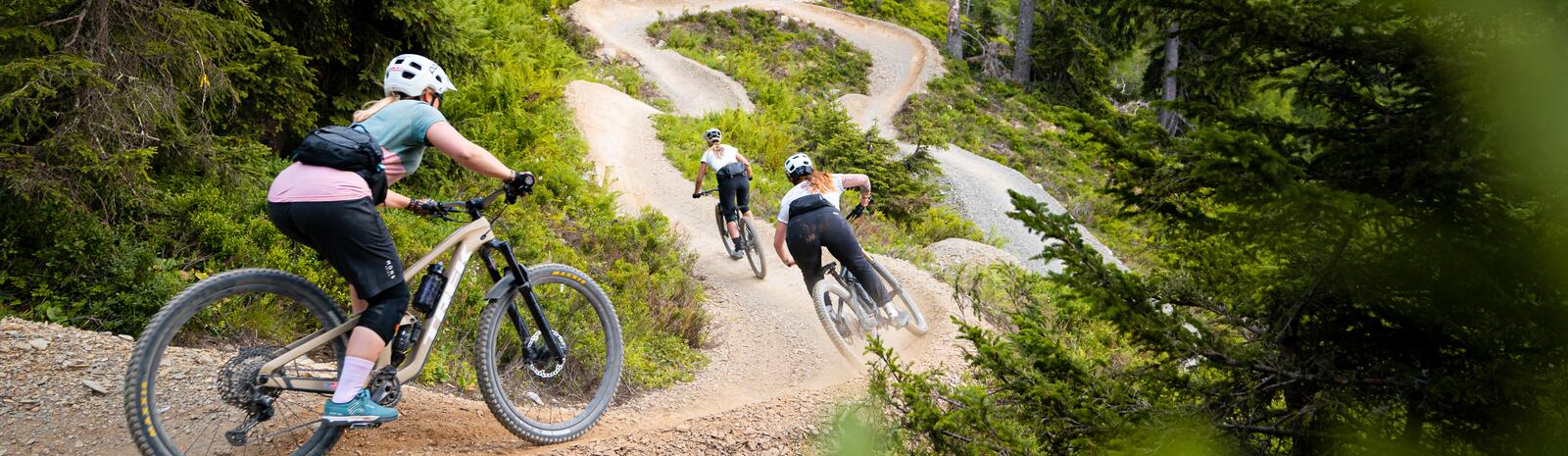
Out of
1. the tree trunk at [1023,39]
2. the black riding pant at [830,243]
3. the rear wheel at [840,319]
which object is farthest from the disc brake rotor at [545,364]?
the tree trunk at [1023,39]

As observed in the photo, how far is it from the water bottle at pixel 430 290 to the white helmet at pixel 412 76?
98 centimetres

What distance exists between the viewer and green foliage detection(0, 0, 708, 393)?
622cm

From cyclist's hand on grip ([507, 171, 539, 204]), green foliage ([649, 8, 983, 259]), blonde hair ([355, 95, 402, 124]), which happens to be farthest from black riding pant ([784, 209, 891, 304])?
green foliage ([649, 8, 983, 259])

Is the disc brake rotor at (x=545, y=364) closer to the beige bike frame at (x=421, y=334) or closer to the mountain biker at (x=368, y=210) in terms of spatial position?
the beige bike frame at (x=421, y=334)

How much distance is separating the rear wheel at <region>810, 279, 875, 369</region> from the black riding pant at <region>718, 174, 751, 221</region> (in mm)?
3710

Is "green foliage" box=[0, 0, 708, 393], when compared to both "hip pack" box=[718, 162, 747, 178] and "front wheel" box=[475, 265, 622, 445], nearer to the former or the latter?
"front wheel" box=[475, 265, 622, 445]

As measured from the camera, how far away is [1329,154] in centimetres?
350

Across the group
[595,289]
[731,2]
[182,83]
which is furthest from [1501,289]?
[731,2]

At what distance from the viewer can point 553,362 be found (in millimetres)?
5512

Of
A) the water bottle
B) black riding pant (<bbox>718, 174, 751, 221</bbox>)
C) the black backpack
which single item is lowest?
black riding pant (<bbox>718, 174, 751, 221</bbox>)

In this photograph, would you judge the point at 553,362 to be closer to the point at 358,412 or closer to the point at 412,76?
the point at 358,412

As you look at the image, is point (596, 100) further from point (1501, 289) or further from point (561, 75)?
point (1501, 289)

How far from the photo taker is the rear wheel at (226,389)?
393 centimetres

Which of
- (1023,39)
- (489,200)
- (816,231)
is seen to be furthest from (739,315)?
(1023,39)
